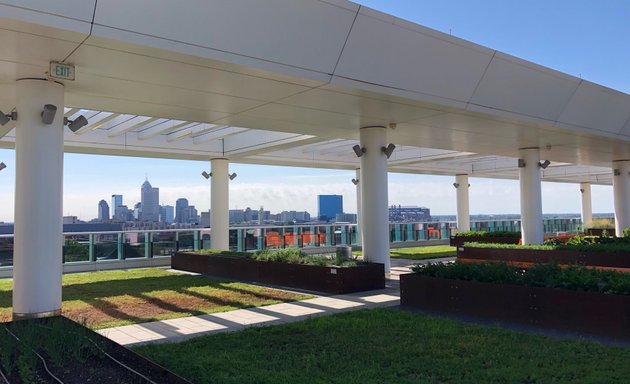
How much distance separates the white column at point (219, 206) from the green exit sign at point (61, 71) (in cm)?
1314

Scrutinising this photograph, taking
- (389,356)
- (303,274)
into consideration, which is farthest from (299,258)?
(389,356)

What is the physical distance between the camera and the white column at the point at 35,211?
27.5ft

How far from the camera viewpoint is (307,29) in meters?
9.09

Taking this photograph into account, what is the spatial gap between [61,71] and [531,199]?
54.7ft

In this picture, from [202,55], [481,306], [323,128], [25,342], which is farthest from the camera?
[323,128]

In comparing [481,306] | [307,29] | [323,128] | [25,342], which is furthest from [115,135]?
[481,306]

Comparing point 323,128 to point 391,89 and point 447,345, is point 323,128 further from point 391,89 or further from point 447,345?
point 447,345

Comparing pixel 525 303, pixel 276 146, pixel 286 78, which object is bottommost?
pixel 525 303

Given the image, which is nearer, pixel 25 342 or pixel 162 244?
pixel 25 342

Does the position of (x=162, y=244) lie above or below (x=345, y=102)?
below

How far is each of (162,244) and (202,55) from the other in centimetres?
1399

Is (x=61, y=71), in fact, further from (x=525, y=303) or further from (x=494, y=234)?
(x=494, y=234)

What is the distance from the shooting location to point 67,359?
5672 millimetres

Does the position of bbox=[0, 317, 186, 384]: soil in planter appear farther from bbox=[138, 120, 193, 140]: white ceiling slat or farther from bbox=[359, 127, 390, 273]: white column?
bbox=[138, 120, 193, 140]: white ceiling slat
